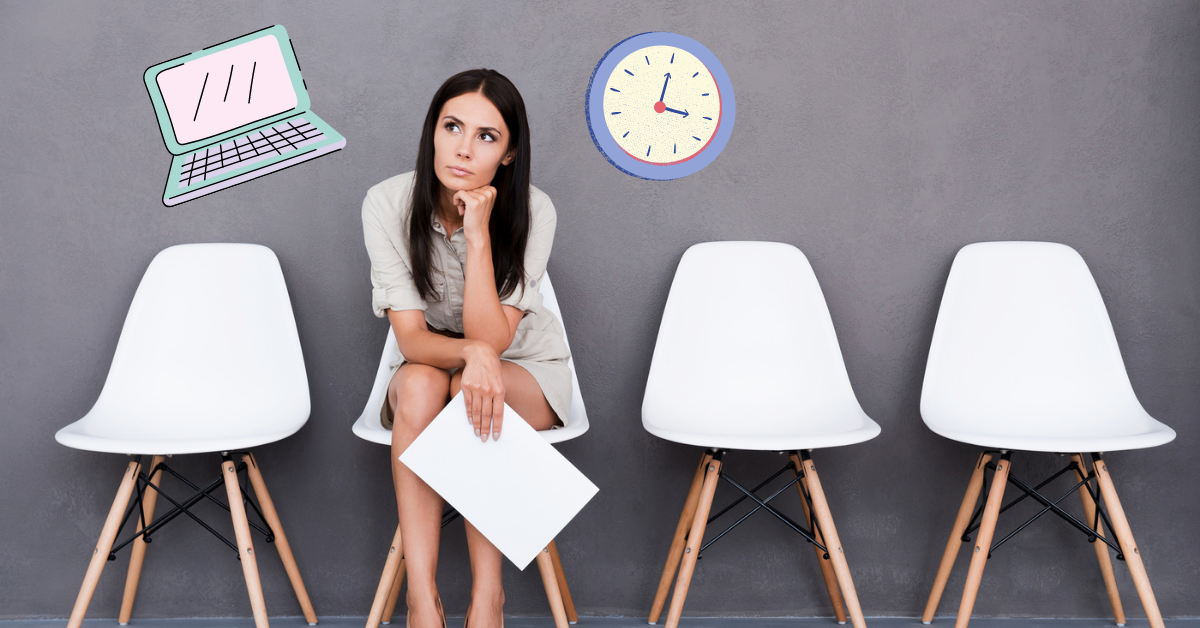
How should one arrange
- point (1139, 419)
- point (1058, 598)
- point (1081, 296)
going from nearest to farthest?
point (1139, 419)
point (1081, 296)
point (1058, 598)

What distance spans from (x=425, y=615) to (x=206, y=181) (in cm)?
116

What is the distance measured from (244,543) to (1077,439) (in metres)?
1.58

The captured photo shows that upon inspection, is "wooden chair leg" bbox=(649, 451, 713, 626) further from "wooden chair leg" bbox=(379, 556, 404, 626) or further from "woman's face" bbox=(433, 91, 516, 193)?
"woman's face" bbox=(433, 91, 516, 193)

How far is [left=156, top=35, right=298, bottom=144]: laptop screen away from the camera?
5.64 feet

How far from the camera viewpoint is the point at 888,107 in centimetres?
175

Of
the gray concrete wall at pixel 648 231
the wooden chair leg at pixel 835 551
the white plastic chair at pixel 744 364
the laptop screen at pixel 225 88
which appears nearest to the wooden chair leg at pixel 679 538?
the white plastic chair at pixel 744 364

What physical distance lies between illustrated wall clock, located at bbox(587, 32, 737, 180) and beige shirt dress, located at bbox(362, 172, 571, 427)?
13.9 inches

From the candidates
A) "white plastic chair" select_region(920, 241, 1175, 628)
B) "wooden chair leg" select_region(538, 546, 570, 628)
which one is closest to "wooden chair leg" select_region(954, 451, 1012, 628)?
"white plastic chair" select_region(920, 241, 1175, 628)

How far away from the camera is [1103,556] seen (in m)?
1.63

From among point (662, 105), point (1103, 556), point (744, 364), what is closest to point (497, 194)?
point (662, 105)

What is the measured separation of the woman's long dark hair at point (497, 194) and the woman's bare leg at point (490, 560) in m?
0.18

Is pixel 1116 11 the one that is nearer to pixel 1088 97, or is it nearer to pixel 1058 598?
pixel 1088 97

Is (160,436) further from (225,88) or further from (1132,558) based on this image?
(1132,558)

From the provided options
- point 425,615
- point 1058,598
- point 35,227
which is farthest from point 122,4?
point 1058,598
